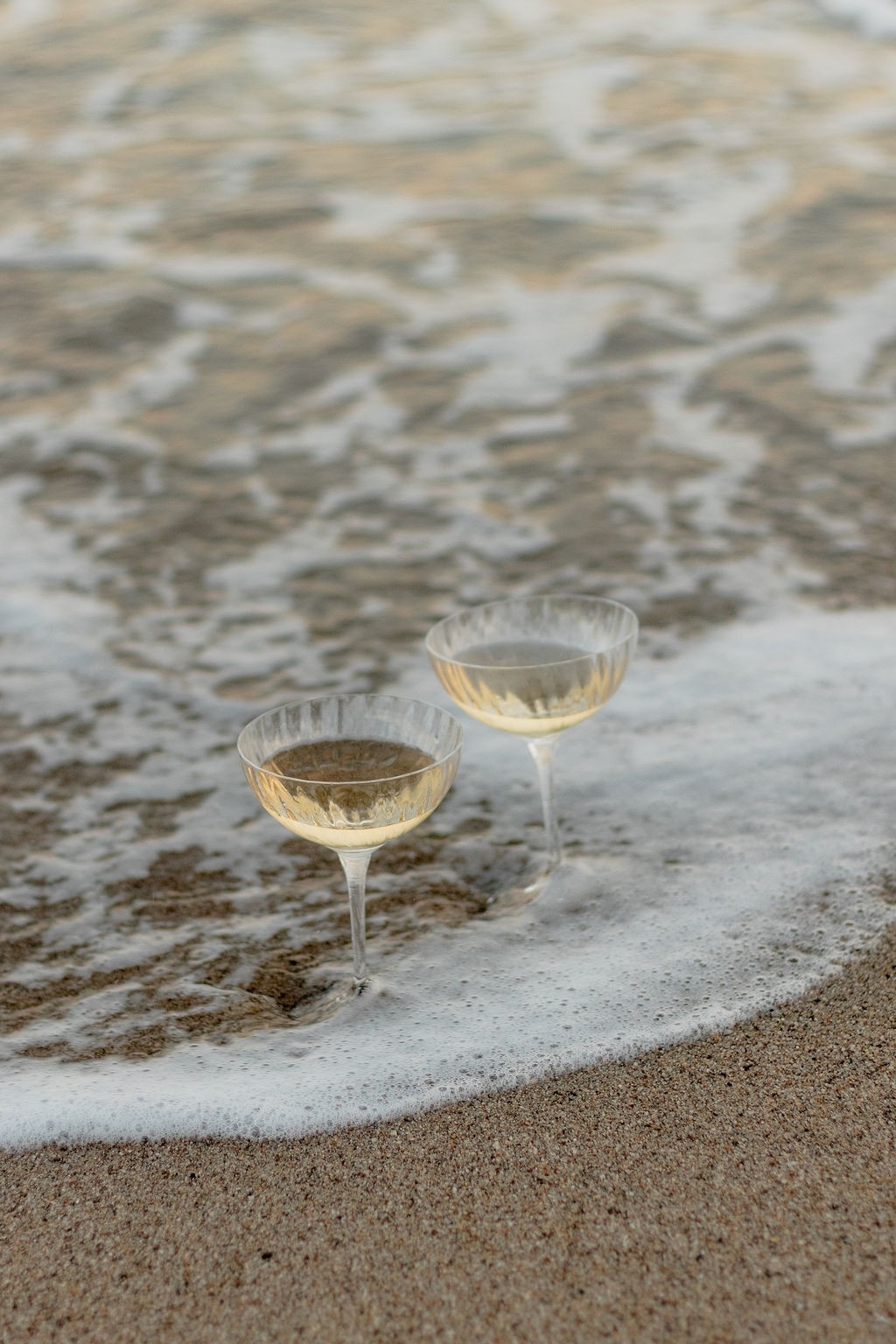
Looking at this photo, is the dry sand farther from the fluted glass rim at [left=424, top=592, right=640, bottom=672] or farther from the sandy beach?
the fluted glass rim at [left=424, top=592, right=640, bottom=672]

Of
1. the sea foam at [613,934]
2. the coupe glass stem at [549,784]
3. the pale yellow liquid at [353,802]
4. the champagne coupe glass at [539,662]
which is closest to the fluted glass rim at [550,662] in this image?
the champagne coupe glass at [539,662]

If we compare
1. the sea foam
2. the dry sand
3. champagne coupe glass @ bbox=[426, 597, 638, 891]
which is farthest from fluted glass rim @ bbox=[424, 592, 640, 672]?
the dry sand

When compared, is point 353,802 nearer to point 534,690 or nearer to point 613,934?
point 534,690

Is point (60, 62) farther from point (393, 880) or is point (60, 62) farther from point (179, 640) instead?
point (393, 880)

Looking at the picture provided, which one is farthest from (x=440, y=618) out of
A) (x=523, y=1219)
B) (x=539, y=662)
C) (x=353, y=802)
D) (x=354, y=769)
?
(x=523, y=1219)

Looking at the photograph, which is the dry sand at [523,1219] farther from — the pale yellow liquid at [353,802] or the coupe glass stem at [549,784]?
the coupe glass stem at [549,784]

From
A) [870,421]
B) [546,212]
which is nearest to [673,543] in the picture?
[870,421]
